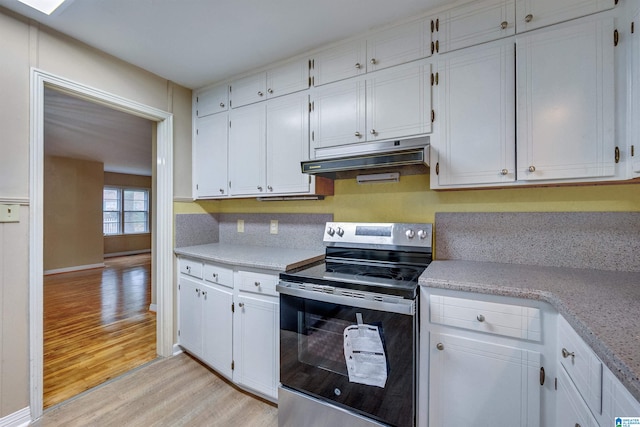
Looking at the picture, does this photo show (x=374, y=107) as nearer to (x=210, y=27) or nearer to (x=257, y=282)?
(x=210, y=27)

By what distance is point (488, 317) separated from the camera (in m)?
1.23

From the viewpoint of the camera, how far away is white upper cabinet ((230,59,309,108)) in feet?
6.80

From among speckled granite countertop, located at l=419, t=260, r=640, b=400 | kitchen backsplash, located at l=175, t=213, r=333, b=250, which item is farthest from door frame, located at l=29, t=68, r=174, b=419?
speckled granite countertop, located at l=419, t=260, r=640, b=400

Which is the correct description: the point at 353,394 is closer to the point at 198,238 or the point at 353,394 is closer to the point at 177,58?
the point at 198,238

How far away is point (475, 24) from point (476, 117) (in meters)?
0.50

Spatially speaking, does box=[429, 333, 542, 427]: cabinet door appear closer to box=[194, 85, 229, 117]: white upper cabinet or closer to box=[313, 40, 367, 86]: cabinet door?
box=[313, 40, 367, 86]: cabinet door

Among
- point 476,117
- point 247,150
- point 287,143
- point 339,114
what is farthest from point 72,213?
point 476,117

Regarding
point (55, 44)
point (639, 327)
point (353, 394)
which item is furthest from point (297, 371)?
point (55, 44)

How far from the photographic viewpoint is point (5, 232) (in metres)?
1.61

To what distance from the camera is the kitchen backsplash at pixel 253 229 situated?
2320 millimetres

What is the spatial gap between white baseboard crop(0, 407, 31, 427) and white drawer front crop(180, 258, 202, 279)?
1.15 m

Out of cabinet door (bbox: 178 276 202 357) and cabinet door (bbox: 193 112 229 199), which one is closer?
cabinet door (bbox: 178 276 202 357)

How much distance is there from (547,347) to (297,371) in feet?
3.87

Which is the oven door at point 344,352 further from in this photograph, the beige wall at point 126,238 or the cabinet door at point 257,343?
the beige wall at point 126,238
